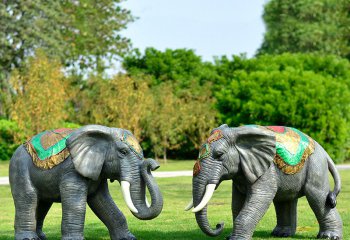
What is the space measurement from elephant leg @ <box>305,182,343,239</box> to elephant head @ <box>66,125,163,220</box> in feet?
6.97

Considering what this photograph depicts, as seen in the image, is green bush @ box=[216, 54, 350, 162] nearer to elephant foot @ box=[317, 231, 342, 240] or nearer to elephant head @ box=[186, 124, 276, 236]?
elephant foot @ box=[317, 231, 342, 240]

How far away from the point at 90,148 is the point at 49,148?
542 millimetres

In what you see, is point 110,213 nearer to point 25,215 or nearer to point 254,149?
point 25,215

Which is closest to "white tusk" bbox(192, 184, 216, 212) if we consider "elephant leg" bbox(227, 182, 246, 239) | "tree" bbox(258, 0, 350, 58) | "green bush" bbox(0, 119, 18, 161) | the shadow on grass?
"elephant leg" bbox(227, 182, 246, 239)

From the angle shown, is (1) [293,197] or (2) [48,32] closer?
(1) [293,197]

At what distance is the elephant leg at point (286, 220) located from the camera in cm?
1090

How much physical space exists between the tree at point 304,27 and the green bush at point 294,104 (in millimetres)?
20022

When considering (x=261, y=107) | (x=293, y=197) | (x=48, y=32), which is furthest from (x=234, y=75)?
(x=293, y=197)

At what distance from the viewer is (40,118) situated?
29000 millimetres

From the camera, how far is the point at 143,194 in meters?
9.66

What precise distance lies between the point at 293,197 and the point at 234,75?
2800cm

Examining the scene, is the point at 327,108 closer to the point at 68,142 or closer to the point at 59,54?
the point at 59,54

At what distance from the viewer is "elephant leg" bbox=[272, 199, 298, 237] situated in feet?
35.8

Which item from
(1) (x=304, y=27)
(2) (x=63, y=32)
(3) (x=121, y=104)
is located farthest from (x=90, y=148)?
(1) (x=304, y=27)
